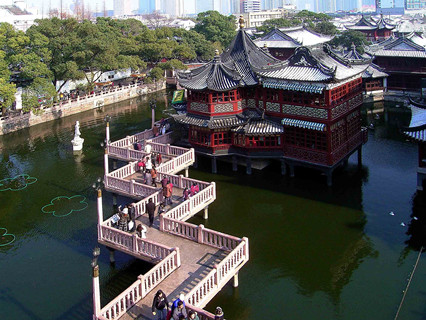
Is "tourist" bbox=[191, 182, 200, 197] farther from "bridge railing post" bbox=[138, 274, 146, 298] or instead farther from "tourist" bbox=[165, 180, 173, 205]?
"bridge railing post" bbox=[138, 274, 146, 298]

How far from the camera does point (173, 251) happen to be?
23125 mm

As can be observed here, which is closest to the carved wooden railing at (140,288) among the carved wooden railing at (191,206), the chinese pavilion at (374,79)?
the carved wooden railing at (191,206)

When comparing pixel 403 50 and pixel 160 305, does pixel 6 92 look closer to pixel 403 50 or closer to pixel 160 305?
pixel 160 305

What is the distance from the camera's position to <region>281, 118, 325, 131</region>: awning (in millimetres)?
36344

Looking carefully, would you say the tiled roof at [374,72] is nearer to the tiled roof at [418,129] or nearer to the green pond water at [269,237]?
the green pond water at [269,237]

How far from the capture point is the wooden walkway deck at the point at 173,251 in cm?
2061

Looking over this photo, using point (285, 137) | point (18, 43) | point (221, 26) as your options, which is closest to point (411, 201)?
point (285, 137)

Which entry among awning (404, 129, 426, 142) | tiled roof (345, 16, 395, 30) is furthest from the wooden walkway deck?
tiled roof (345, 16, 395, 30)

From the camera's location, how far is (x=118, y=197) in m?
36.9

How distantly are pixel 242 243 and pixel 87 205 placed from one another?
1560 centimetres

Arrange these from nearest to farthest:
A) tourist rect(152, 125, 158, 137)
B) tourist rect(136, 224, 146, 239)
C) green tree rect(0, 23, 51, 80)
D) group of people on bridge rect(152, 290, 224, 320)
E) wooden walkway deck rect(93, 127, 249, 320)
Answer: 1. group of people on bridge rect(152, 290, 224, 320)
2. wooden walkway deck rect(93, 127, 249, 320)
3. tourist rect(136, 224, 146, 239)
4. tourist rect(152, 125, 158, 137)
5. green tree rect(0, 23, 51, 80)

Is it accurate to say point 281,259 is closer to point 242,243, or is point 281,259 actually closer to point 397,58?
point 242,243

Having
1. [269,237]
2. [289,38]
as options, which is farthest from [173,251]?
[289,38]

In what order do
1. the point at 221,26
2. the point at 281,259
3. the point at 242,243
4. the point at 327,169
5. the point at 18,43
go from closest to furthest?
the point at 242,243, the point at 281,259, the point at 327,169, the point at 18,43, the point at 221,26
